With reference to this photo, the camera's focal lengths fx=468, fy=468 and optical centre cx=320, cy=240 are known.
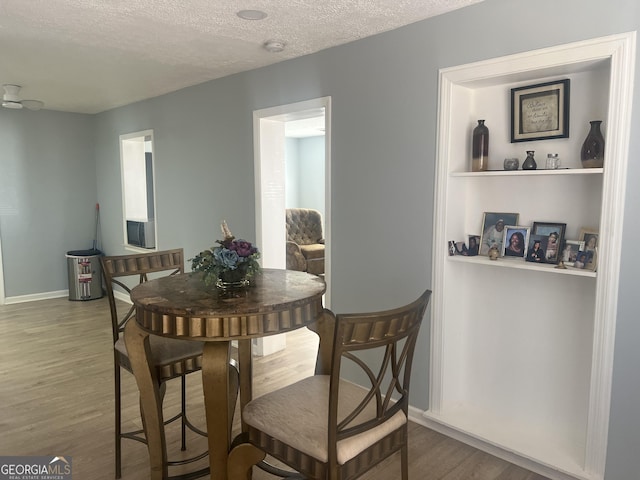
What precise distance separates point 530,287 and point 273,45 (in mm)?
2130

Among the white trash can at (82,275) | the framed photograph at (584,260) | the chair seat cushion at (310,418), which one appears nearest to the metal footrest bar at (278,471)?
the chair seat cushion at (310,418)

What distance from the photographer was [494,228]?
2.58 meters

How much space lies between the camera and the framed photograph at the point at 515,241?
8.01ft

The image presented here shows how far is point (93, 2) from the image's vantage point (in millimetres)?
2373

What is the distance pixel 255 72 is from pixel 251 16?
1.18 m

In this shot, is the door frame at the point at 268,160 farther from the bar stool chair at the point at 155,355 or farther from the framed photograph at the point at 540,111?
the framed photograph at the point at 540,111

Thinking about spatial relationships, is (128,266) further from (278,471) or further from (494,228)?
(494,228)

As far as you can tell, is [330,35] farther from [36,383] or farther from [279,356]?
[36,383]

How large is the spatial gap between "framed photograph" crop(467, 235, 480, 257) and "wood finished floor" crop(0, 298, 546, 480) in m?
1.05

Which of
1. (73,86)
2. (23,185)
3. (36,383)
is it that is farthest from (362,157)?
(23,185)

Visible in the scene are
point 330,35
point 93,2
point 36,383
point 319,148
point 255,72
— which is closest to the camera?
point 93,2

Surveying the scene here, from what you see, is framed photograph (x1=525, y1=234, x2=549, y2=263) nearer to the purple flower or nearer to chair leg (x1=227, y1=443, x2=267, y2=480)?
the purple flower

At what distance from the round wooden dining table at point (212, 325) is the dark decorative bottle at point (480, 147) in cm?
114

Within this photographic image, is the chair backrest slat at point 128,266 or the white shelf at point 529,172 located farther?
the chair backrest slat at point 128,266
